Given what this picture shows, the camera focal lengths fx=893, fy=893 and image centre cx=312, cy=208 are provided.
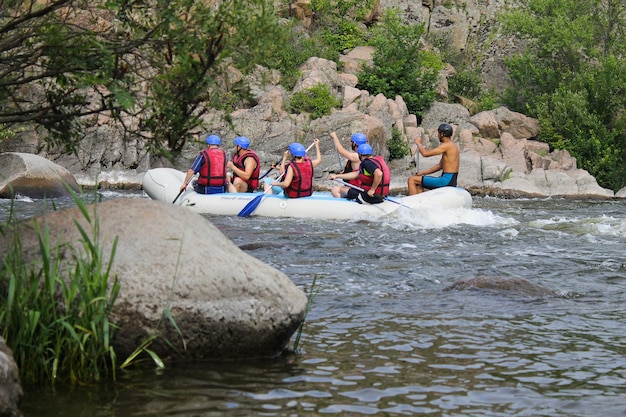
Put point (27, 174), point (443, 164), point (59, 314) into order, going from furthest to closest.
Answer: point (27, 174) → point (443, 164) → point (59, 314)

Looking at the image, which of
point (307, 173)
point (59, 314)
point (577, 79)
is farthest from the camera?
point (577, 79)

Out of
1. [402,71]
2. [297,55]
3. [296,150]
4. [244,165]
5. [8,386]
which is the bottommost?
[8,386]

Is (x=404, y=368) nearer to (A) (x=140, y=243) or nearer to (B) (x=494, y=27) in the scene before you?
(A) (x=140, y=243)

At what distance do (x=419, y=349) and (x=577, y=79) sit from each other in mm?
22482

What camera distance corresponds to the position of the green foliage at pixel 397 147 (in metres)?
24.0

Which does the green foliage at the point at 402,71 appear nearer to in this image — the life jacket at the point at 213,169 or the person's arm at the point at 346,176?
the person's arm at the point at 346,176

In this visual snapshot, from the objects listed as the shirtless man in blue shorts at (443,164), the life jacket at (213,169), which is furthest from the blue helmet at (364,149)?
the life jacket at (213,169)

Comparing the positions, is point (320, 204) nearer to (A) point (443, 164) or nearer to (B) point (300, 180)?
(B) point (300, 180)

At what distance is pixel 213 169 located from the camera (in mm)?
15312

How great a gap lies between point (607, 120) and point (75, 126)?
2291 centimetres

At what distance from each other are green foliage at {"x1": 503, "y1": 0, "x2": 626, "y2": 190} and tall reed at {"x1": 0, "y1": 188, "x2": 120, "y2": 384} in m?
21.6

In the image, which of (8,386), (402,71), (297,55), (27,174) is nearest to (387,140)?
(402,71)

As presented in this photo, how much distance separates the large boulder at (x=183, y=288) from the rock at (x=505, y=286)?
281 cm

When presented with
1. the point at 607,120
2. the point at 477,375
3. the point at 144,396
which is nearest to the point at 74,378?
the point at 144,396
